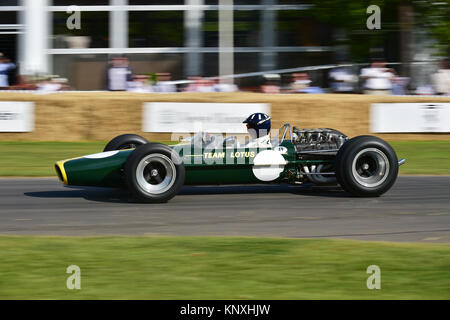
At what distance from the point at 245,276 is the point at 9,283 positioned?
161 cm

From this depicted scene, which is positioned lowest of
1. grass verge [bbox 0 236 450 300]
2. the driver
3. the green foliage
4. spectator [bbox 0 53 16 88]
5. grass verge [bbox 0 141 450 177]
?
grass verge [bbox 0 236 450 300]

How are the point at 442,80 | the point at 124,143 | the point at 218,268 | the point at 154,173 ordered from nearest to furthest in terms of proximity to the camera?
the point at 218,268 < the point at 154,173 < the point at 124,143 < the point at 442,80

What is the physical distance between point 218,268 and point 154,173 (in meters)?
2.75

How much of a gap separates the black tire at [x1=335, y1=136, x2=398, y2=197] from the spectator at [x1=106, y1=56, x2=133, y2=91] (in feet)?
28.7

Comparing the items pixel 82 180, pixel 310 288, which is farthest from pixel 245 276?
pixel 82 180

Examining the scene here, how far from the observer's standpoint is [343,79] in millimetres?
16250

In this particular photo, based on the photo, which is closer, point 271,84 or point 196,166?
point 196,166

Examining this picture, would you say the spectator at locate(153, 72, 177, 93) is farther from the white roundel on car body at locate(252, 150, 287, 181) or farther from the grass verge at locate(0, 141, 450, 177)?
the white roundel on car body at locate(252, 150, 287, 181)

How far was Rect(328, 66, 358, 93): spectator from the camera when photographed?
15992mm

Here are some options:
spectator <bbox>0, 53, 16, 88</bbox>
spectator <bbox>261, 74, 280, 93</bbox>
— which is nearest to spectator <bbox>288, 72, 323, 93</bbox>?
spectator <bbox>261, 74, 280, 93</bbox>

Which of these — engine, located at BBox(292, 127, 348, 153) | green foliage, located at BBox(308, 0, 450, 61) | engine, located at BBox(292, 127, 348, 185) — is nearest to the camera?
engine, located at BBox(292, 127, 348, 185)

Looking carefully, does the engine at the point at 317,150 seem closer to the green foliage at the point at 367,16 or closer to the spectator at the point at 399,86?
the spectator at the point at 399,86

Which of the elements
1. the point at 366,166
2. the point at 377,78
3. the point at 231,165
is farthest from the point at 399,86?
the point at 231,165

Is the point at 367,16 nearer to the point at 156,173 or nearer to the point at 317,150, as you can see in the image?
the point at 317,150
